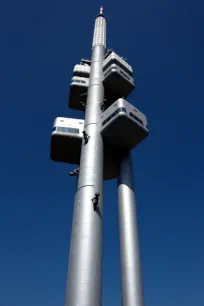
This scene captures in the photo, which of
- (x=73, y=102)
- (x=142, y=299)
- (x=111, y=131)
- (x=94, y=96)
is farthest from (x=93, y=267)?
(x=73, y=102)

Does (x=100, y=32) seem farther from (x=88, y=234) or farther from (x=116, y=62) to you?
(x=88, y=234)

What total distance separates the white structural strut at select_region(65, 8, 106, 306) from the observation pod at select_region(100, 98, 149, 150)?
164 centimetres

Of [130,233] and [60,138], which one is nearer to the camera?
[130,233]

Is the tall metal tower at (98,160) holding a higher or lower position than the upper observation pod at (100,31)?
→ lower

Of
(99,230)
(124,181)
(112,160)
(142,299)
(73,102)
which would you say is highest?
(73,102)

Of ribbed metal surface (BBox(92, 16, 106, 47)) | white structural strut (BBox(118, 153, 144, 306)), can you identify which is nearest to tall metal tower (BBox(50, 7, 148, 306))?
white structural strut (BBox(118, 153, 144, 306))

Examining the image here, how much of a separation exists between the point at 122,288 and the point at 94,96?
2660 centimetres

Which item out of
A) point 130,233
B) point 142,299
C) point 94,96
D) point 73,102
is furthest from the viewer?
point 73,102

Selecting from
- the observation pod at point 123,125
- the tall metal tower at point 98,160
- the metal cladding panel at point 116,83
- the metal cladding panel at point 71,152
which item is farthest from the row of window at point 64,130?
the metal cladding panel at point 116,83

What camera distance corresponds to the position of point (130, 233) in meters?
30.4

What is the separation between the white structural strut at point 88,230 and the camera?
2384 centimetres

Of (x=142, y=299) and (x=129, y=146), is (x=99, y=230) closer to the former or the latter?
(x=142, y=299)

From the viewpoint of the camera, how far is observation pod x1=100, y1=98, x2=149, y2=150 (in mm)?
34562

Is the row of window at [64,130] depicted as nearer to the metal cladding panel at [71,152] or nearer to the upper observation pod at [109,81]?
the metal cladding panel at [71,152]
